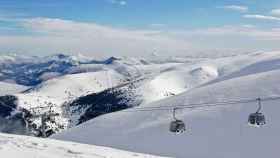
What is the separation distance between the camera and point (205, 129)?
53.4 metres

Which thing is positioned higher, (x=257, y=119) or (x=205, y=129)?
(x=205, y=129)

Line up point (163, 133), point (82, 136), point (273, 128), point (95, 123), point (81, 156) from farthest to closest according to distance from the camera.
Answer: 1. point (95, 123)
2. point (82, 136)
3. point (163, 133)
4. point (273, 128)
5. point (81, 156)

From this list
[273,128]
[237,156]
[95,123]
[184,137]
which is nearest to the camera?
[237,156]

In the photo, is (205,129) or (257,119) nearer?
(257,119)

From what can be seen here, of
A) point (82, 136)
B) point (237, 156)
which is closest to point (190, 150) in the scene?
point (237, 156)

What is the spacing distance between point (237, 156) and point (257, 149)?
193 cm

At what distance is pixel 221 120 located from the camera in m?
55.7

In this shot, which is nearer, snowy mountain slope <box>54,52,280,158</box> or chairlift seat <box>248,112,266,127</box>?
chairlift seat <box>248,112,266,127</box>

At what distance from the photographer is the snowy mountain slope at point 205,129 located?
151 feet

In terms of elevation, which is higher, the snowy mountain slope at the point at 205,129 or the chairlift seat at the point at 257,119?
the snowy mountain slope at the point at 205,129

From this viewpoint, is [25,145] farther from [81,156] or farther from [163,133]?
[163,133]

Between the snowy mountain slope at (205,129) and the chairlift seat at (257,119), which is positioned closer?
the chairlift seat at (257,119)

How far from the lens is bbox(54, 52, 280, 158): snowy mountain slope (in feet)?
151

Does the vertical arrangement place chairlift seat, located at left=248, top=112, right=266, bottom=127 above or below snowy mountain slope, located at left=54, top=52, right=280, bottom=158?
below
